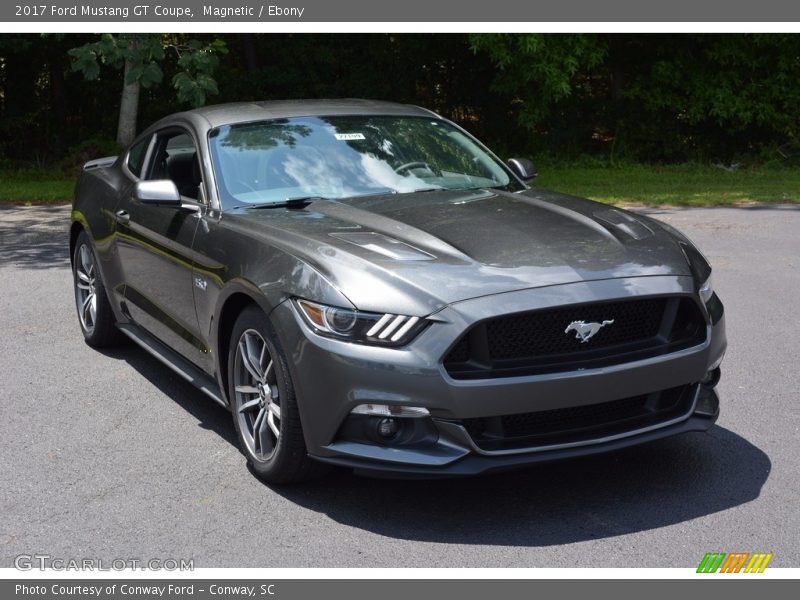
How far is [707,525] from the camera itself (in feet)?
14.7

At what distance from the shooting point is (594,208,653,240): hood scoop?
5254mm

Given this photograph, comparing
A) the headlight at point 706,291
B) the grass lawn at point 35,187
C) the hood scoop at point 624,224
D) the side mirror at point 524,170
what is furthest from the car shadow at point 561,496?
the grass lawn at point 35,187

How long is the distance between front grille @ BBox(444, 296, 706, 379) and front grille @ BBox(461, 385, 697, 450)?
19 cm

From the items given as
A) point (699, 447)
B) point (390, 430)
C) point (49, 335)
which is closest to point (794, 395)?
point (699, 447)

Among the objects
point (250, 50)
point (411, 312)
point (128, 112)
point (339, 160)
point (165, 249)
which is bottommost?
point (128, 112)

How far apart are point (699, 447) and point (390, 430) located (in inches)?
68.1

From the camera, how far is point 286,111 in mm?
6520

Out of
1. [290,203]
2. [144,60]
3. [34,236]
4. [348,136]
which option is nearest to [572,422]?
[290,203]

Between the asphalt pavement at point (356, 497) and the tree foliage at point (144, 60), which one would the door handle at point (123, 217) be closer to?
the asphalt pavement at point (356, 497)

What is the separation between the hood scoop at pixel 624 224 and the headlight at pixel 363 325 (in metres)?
1.33

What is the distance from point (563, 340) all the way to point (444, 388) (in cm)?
55

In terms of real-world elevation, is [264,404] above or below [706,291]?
below

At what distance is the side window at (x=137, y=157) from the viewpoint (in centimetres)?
718

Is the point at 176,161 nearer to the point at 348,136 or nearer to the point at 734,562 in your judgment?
the point at 348,136
